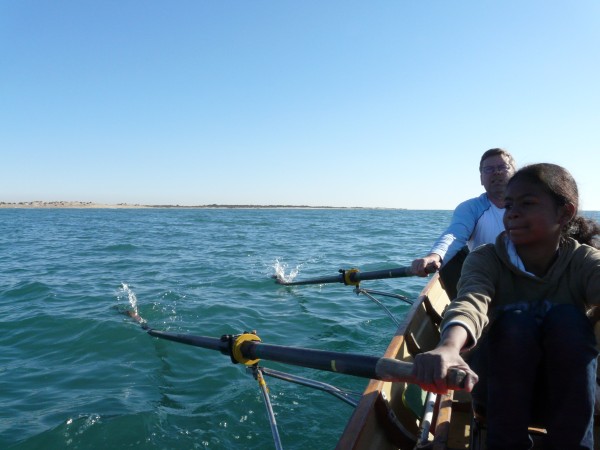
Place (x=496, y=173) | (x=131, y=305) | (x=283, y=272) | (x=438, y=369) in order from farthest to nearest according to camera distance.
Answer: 1. (x=283, y=272)
2. (x=131, y=305)
3. (x=496, y=173)
4. (x=438, y=369)

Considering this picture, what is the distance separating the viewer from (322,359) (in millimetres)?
2217

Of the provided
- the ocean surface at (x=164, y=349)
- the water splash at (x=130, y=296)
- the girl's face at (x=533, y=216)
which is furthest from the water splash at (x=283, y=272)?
the girl's face at (x=533, y=216)

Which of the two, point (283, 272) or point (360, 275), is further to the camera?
point (283, 272)

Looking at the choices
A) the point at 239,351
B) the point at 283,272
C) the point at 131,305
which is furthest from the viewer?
the point at 283,272

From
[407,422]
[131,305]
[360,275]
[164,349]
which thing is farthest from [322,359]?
[131,305]

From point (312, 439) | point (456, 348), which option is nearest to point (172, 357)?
point (312, 439)

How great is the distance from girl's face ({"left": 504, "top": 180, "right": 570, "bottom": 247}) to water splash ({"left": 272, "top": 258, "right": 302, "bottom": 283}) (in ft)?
28.1

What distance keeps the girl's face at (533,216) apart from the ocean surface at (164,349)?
270 cm

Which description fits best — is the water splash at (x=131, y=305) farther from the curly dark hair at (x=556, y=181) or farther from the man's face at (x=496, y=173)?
the curly dark hair at (x=556, y=181)

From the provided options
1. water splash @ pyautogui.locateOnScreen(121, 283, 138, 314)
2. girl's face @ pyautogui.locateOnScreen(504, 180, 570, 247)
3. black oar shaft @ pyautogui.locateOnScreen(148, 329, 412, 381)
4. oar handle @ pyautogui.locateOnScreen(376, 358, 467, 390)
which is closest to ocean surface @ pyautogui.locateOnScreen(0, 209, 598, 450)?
water splash @ pyautogui.locateOnScreen(121, 283, 138, 314)

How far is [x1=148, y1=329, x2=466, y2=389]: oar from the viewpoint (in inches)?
66.3

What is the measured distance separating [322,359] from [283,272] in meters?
9.63

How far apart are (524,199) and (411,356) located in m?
2.12

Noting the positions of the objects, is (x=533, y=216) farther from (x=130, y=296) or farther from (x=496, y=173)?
(x=130, y=296)
